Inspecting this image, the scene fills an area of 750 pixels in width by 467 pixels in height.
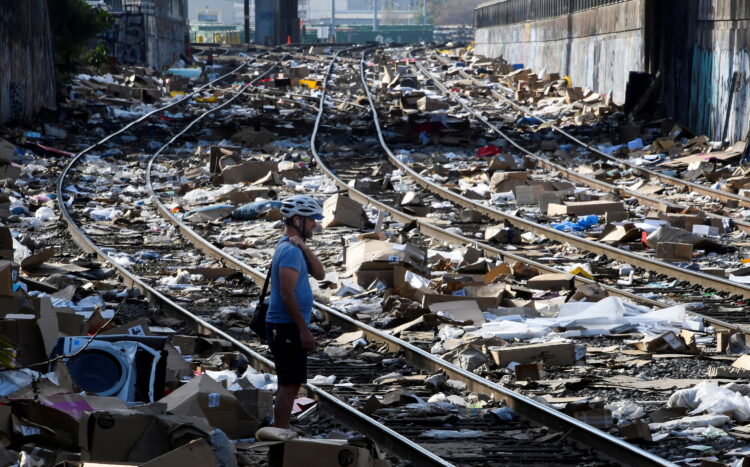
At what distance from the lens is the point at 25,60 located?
28.2 meters

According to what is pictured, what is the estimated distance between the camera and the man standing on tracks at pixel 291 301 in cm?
664

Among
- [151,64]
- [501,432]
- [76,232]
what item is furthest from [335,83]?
[501,432]

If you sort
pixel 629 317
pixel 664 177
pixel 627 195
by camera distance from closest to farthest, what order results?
pixel 629 317
pixel 627 195
pixel 664 177

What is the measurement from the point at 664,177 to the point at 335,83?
83.4ft

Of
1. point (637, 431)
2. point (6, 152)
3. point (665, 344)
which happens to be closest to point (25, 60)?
point (6, 152)

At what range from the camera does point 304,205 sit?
6.69 m

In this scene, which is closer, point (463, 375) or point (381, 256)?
point (463, 375)

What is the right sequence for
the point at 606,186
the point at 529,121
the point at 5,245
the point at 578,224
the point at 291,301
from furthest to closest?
the point at 529,121
the point at 606,186
the point at 578,224
the point at 5,245
the point at 291,301

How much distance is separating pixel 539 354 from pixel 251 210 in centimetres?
847

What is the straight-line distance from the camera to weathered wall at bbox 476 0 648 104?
98.3 feet

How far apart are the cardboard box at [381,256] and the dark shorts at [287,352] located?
5160 millimetres

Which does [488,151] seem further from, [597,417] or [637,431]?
[637,431]

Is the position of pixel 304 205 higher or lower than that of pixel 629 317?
higher

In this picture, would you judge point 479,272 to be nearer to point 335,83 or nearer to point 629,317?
point 629,317
